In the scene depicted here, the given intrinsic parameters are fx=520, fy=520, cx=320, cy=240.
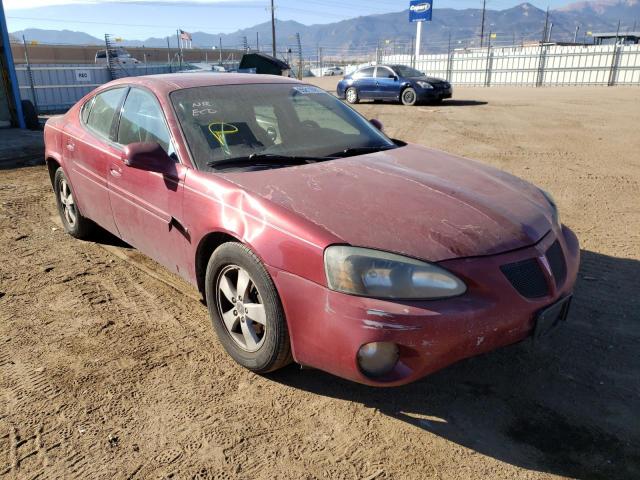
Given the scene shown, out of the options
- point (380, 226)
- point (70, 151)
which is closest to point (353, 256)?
point (380, 226)

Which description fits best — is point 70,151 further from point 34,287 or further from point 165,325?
point 165,325

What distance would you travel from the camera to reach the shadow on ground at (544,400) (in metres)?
2.34

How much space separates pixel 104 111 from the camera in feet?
13.7

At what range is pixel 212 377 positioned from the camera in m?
2.88

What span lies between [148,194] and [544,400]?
2.65 metres

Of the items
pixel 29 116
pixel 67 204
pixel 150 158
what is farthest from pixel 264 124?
pixel 29 116

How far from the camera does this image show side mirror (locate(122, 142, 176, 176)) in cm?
315

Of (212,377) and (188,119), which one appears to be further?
(188,119)

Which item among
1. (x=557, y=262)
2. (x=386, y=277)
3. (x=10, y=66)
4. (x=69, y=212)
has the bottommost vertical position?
(x=69, y=212)

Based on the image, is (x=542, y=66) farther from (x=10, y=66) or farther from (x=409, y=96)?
(x=10, y=66)

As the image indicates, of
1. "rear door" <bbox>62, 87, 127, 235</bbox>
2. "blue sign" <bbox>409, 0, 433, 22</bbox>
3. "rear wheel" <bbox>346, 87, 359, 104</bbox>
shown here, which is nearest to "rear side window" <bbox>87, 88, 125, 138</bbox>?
"rear door" <bbox>62, 87, 127, 235</bbox>

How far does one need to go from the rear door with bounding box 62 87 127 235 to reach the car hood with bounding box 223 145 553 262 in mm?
1541

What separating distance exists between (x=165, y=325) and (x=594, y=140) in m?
9.92

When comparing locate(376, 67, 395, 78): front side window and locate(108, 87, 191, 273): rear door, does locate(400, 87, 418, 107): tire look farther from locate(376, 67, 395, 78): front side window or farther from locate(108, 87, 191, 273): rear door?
locate(108, 87, 191, 273): rear door
